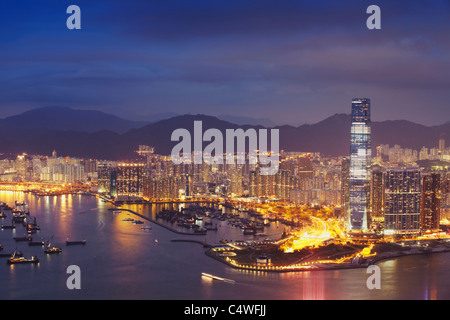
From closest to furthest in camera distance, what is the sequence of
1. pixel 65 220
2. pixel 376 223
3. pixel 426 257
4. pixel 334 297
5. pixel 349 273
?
pixel 334 297
pixel 349 273
pixel 426 257
pixel 376 223
pixel 65 220

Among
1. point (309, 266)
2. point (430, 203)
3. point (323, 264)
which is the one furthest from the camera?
point (430, 203)

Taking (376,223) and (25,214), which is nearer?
(376,223)

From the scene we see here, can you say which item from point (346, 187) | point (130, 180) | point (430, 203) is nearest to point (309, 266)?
point (430, 203)

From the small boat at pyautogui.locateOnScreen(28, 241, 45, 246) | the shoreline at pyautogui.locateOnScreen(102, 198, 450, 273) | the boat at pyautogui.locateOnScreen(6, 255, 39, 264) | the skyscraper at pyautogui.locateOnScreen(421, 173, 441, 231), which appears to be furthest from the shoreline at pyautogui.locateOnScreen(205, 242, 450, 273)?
the small boat at pyautogui.locateOnScreen(28, 241, 45, 246)

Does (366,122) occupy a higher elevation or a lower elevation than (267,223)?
higher

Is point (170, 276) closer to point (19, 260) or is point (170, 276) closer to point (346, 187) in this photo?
point (19, 260)
